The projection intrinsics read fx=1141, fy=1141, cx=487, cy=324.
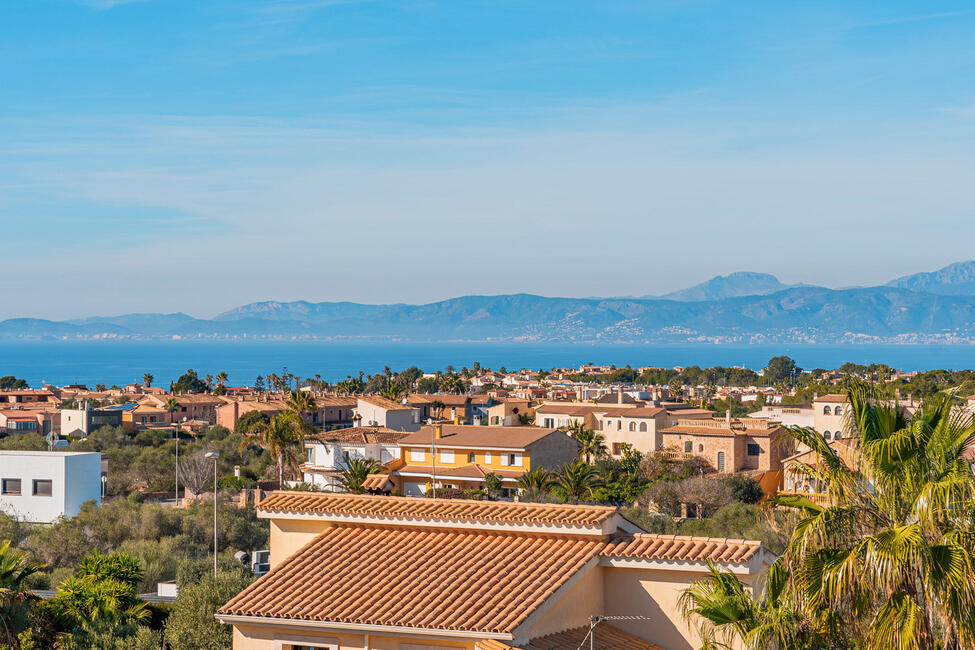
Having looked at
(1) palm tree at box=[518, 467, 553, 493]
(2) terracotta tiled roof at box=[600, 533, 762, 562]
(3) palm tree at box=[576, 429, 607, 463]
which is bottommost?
(1) palm tree at box=[518, 467, 553, 493]

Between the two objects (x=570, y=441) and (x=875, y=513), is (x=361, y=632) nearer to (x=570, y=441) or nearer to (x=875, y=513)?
(x=875, y=513)

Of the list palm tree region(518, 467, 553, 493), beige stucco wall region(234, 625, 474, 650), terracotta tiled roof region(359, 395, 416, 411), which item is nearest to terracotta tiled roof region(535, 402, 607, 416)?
terracotta tiled roof region(359, 395, 416, 411)

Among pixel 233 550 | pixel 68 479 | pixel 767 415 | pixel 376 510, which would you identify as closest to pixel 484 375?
pixel 767 415

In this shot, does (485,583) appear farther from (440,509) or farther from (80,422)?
(80,422)

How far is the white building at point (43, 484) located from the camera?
45094mm

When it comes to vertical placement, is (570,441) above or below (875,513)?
below

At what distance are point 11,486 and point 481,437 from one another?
22.7 m

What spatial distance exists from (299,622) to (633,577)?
3330 millimetres

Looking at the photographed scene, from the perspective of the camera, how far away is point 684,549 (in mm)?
11297

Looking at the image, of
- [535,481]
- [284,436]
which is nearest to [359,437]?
[284,436]

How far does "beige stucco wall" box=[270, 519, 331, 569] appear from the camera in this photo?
13.0 m

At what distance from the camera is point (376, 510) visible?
1272cm

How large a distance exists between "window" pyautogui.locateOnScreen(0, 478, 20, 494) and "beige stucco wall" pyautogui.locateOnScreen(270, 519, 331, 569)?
36.4 meters

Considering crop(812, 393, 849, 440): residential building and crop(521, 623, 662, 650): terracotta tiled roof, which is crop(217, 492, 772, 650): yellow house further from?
crop(812, 393, 849, 440): residential building
